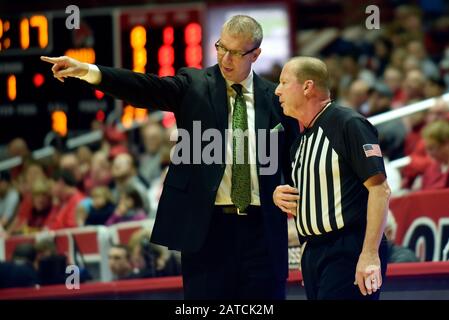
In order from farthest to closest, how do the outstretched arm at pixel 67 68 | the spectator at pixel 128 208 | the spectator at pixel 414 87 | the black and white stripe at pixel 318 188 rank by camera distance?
the spectator at pixel 414 87 < the spectator at pixel 128 208 < the outstretched arm at pixel 67 68 < the black and white stripe at pixel 318 188

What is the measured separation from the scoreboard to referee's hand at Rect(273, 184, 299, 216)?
7.07m

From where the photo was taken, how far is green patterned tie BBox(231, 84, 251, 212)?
6379 millimetres

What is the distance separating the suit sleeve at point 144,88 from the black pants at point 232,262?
0.63 metres

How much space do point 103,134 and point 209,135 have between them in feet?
27.0

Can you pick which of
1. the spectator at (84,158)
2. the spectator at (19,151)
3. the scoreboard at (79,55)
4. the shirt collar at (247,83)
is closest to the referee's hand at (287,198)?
the shirt collar at (247,83)

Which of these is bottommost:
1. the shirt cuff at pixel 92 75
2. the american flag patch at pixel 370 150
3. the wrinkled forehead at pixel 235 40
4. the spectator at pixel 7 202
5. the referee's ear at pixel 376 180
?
the spectator at pixel 7 202

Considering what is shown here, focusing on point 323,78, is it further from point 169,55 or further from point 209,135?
Answer: point 169,55

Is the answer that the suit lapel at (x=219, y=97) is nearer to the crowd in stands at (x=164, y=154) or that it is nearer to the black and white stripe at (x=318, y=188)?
the black and white stripe at (x=318, y=188)

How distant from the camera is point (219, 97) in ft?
21.5

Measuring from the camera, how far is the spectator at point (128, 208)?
1137 cm

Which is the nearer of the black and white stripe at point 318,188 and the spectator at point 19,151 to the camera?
the black and white stripe at point 318,188

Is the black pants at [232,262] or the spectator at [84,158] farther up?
the spectator at [84,158]

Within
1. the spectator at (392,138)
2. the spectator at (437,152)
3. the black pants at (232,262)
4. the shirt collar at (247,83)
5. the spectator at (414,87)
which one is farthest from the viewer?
the spectator at (414,87)

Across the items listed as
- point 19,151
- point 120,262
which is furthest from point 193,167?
point 19,151
